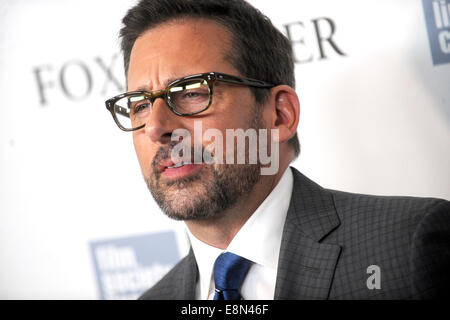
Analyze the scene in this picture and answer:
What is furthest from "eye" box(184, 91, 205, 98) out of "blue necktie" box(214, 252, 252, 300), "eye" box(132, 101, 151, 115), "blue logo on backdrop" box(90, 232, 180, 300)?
"blue logo on backdrop" box(90, 232, 180, 300)

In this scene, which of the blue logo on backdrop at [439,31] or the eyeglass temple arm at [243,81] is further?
the blue logo on backdrop at [439,31]

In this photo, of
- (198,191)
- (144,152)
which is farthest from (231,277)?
(144,152)

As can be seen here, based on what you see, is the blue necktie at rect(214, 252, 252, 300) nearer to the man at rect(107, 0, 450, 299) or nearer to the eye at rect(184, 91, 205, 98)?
the man at rect(107, 0, 450, 299)

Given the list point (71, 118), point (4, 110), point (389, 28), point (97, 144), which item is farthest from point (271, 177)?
point (4, 110)

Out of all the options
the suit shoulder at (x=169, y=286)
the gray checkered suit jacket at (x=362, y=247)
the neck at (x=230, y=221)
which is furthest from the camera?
the suit shoulder at (x=169, y=286)

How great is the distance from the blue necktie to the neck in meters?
0.07

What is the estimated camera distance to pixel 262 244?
47.6 inches

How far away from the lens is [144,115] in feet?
4.09

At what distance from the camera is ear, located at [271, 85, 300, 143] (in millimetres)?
1298

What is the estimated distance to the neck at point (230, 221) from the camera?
1.26m

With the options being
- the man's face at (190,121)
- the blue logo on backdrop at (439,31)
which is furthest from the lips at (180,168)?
the blue logo on backdrop at (439,31)

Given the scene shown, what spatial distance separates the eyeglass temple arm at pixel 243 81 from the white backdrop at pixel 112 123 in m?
0.29

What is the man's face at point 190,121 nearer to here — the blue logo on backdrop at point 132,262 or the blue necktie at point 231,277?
the blue necktie at point 231,277
